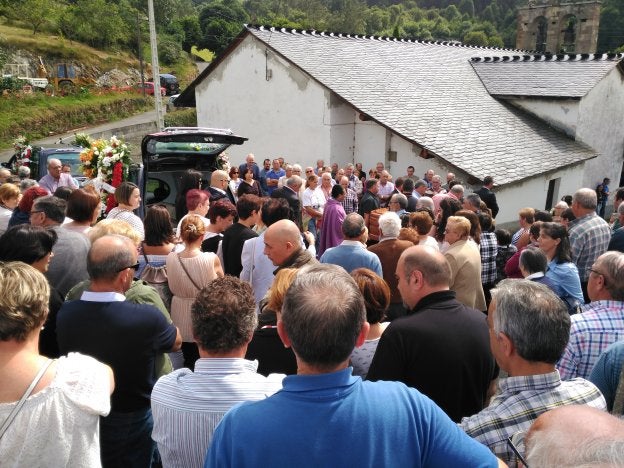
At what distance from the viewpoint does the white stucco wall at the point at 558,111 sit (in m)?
18.5

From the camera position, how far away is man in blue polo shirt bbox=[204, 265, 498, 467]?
149 cm

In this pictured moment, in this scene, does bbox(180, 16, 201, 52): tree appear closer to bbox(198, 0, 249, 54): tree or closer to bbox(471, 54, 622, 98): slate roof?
bbox(198, 0, 249, 54): tree

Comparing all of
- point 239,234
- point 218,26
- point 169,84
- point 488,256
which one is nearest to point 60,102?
point 169,84

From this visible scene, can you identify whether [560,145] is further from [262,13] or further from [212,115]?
[262,13]

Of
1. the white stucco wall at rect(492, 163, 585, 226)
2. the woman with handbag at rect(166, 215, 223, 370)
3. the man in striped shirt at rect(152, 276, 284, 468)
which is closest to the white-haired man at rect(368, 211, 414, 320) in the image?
the woman with handbag at rect(166, 215, 223, 370)

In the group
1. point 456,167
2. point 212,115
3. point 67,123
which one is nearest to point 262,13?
point 67,123

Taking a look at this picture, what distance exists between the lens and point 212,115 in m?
19.8

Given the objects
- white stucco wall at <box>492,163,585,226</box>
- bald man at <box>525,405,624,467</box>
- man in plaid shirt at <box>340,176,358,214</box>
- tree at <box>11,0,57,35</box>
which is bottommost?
white stucco wall at <box>492,163,585,226</box>

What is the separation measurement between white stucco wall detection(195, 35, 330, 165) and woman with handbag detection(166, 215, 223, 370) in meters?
12.5

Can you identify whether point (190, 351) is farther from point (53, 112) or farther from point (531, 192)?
point (53, 112)

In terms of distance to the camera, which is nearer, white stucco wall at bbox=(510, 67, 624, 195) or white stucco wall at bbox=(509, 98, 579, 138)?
white stucco wall at bbox=(509, 98, 579, 138)

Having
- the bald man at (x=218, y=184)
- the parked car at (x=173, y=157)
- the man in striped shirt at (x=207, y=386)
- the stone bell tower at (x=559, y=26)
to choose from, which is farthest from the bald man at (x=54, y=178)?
the stone bell tower at (x=559, y=26)

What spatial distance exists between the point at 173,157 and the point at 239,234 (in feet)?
12.0

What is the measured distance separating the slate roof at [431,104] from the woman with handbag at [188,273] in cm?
1068
